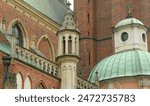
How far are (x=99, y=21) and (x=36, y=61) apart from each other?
1260cm

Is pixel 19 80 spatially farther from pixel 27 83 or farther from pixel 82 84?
pixel 82 84

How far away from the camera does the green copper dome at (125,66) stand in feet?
61.7

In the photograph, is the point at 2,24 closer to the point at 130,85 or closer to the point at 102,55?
the point at 130,85

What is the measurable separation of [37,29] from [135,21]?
5476mm

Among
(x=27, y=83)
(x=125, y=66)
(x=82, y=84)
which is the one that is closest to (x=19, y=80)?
(x=27, y=83)

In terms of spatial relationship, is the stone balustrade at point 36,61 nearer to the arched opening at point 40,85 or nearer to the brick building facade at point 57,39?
the brick building facade at point 57,39

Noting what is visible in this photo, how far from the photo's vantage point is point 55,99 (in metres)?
4.53

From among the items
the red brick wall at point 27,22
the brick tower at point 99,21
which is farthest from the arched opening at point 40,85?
the brick tower at point 99,21

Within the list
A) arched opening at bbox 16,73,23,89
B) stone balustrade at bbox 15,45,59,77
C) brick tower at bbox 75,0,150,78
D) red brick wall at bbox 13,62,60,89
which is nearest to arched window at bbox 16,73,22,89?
arched opening at bbox 16,73,23,89

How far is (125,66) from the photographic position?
19312 mm

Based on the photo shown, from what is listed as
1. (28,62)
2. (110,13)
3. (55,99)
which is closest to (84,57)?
(110,13)

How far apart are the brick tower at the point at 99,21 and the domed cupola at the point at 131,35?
65.4 inches

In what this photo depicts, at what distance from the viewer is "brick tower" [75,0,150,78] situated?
81.6 ft

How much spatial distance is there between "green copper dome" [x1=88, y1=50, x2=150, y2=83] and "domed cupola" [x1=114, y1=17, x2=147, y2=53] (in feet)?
6.46
